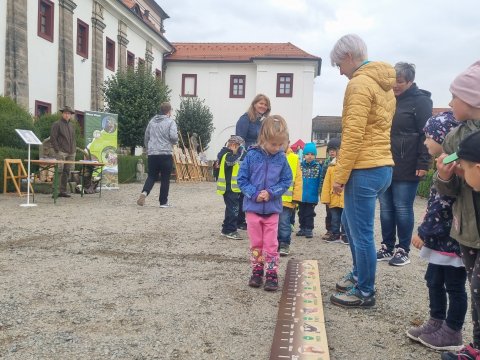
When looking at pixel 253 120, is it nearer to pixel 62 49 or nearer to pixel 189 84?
pixel 62 49

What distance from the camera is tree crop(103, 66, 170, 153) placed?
21.2 meters

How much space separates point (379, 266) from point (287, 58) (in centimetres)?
2960

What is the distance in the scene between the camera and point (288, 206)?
223 inches

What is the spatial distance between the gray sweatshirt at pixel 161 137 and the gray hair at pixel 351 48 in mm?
6391

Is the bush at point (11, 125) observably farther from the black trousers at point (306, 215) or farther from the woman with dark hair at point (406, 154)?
the woman with dark hair at point (406, 154)

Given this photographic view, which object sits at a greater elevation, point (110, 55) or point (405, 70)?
point (110, 55)

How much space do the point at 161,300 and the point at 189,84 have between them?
32618mm

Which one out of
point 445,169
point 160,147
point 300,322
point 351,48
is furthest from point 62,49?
point 445,169

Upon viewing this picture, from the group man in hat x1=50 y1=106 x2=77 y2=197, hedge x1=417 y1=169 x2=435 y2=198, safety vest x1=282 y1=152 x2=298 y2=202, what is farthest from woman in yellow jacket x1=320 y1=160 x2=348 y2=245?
hedge x1=417 y1=169 x2=435 y2=198

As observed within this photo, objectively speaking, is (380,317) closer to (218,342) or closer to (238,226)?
(218,342)

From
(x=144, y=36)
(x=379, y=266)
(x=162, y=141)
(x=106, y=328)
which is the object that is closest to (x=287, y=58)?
(x=144, y=36)

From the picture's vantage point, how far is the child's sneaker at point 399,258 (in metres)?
4.98

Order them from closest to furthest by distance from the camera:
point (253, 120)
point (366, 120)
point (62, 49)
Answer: point (366, 120), point (253, 120), point (62, 49)

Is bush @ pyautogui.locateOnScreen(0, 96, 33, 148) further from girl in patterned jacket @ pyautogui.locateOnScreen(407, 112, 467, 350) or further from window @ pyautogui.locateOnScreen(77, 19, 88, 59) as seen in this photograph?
girl in patterned jacket @ pyautogui.locateOnScreen(407, 112, 467, 350)
